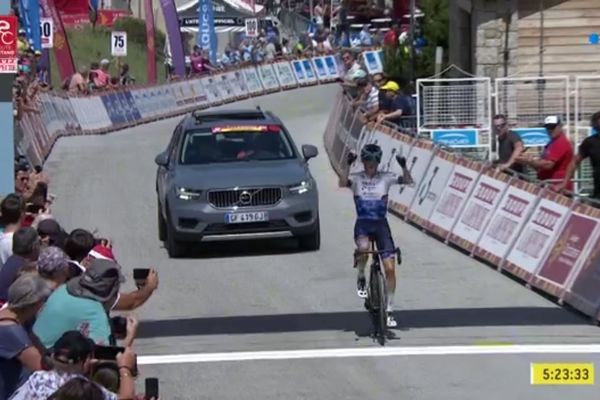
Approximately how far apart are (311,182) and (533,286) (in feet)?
12.9

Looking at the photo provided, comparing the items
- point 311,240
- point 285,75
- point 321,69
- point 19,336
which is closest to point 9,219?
point 19,336

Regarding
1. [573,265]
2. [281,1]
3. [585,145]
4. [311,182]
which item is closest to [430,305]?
[573,265]

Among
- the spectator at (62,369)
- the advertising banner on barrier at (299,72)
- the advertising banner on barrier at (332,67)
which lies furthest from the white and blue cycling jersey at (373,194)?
the advertising banner on barrier at (332,67)

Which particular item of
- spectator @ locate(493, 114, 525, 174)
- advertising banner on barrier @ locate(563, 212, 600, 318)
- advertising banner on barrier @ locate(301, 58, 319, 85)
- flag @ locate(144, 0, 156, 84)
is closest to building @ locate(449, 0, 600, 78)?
spectator @ locate(493, 114, 525, 174)

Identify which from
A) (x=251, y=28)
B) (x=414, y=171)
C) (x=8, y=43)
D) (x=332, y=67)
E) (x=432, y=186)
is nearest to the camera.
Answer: (x=8, y=43)

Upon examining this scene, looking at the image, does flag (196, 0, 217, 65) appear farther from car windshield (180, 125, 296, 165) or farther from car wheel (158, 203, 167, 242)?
car windshield (180, 125, 296, 165)

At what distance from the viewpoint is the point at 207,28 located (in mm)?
56312

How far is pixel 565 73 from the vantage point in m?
32.7

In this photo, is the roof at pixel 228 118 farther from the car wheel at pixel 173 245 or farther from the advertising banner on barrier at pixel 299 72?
the advertising banner on barrier at pixel 299 72

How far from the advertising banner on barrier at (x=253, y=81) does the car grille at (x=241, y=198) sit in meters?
30.9

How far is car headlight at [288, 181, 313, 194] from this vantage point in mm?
19922

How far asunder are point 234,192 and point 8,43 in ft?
16.8

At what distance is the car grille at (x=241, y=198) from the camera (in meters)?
19.8

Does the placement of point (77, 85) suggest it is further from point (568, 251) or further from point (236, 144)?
point (568, 251)
